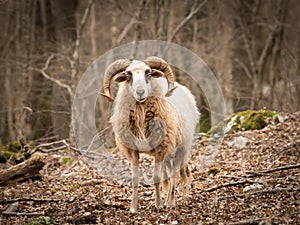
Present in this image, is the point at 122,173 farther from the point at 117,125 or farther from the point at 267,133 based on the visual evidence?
the point at 267,133

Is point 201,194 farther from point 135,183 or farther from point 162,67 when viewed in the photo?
point 162,67

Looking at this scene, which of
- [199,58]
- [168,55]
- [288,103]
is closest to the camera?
[288,103]

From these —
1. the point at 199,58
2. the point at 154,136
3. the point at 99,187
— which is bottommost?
the point at 99,187

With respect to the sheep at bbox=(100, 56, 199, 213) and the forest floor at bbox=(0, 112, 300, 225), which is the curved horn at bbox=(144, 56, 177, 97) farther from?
the forest floor at bbox=(0, 112, 300, 225)

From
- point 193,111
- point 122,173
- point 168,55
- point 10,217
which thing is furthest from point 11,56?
point 10,217

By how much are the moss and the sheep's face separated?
5612 millimetres

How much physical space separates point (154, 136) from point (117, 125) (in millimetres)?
657

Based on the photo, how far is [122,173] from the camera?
433 inches

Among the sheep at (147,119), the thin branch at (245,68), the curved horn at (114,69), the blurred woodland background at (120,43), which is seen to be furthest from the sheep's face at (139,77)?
the thin branch at (245,68)

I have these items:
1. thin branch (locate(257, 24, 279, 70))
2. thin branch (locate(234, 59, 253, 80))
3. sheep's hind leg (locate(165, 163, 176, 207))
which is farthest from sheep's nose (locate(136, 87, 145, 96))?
thin branch (locate(234, 59, 253, 80))

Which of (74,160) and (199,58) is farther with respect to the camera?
(199,58)

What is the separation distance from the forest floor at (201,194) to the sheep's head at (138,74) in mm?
1839

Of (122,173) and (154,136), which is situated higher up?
(154,136)

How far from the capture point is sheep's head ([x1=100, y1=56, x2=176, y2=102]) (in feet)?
26.1
